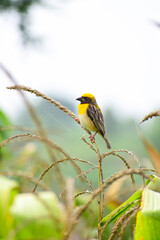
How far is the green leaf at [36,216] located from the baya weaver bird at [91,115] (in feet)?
5.55

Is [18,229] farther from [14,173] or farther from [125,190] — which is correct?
[125,190]

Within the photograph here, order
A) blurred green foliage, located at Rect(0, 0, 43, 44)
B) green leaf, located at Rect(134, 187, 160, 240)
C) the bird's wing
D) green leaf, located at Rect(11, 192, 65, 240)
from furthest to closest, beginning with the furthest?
blurred green foliage, located at Rect(0, 0, 43, 44), the bird's wing, green leaf, located at Rect(134, 187, 160, 240), green leaf, located at Rect(11, 192, 65, 240)

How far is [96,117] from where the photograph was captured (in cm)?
213

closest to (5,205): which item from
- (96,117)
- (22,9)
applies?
(96,117)

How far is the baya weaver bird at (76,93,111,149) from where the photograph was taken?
7.01 feet

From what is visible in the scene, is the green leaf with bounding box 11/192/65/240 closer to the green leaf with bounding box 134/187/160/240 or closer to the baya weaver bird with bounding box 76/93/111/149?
the green leaf with bounding box 134/187/160/240

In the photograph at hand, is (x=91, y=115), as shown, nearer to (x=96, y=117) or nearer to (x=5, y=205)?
(x=96, y=117)

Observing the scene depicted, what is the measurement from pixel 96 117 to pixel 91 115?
6 cm

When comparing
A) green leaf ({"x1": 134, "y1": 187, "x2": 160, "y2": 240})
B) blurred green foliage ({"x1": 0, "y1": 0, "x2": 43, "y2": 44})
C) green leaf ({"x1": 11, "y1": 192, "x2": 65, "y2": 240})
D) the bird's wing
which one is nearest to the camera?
green leaf ({"x1": 11, "y1": 192, "x2": 65, "y2": 240})

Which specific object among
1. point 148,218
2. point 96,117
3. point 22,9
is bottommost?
point 148,218

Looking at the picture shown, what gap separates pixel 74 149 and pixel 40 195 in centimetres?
1891

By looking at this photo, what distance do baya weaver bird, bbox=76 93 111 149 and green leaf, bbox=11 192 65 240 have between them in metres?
1.69

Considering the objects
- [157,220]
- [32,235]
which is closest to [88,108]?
[157,220]

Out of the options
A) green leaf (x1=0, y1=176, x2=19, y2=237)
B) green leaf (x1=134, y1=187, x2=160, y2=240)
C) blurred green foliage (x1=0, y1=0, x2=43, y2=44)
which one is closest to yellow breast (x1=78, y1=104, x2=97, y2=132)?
green leaf (x1=134, y1=187, x2=160, y2=240)
